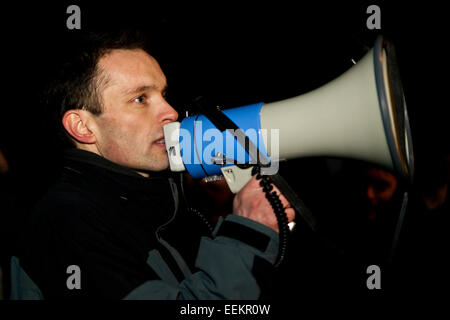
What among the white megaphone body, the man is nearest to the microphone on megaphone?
the white megaphone body

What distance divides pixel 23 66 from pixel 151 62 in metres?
1.32

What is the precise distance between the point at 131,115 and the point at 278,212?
26.7 inches

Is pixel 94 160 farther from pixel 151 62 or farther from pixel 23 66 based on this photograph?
pixel 23 66

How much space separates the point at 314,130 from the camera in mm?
863

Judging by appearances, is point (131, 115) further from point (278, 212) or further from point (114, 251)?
point (278, 212)

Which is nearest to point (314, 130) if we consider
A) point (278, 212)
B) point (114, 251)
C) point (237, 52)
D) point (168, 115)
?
point (278, 212)

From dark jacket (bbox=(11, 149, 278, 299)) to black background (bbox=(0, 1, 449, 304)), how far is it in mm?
1192

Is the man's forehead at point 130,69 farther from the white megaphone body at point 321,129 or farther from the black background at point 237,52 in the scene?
the black background at point 237,52

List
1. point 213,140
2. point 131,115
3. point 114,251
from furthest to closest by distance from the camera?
1. point 131,115
2. point 213,140
3. point 114,251

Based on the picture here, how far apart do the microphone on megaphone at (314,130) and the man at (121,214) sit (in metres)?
0.12

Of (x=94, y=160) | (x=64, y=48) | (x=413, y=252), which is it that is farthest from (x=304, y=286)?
(x=64, y=48)

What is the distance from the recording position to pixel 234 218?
906 mm

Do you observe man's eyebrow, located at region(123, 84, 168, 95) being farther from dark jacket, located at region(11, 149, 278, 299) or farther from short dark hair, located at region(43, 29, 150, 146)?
dark jacket, located at region(11, 149, 278, 299)

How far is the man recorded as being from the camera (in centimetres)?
79
